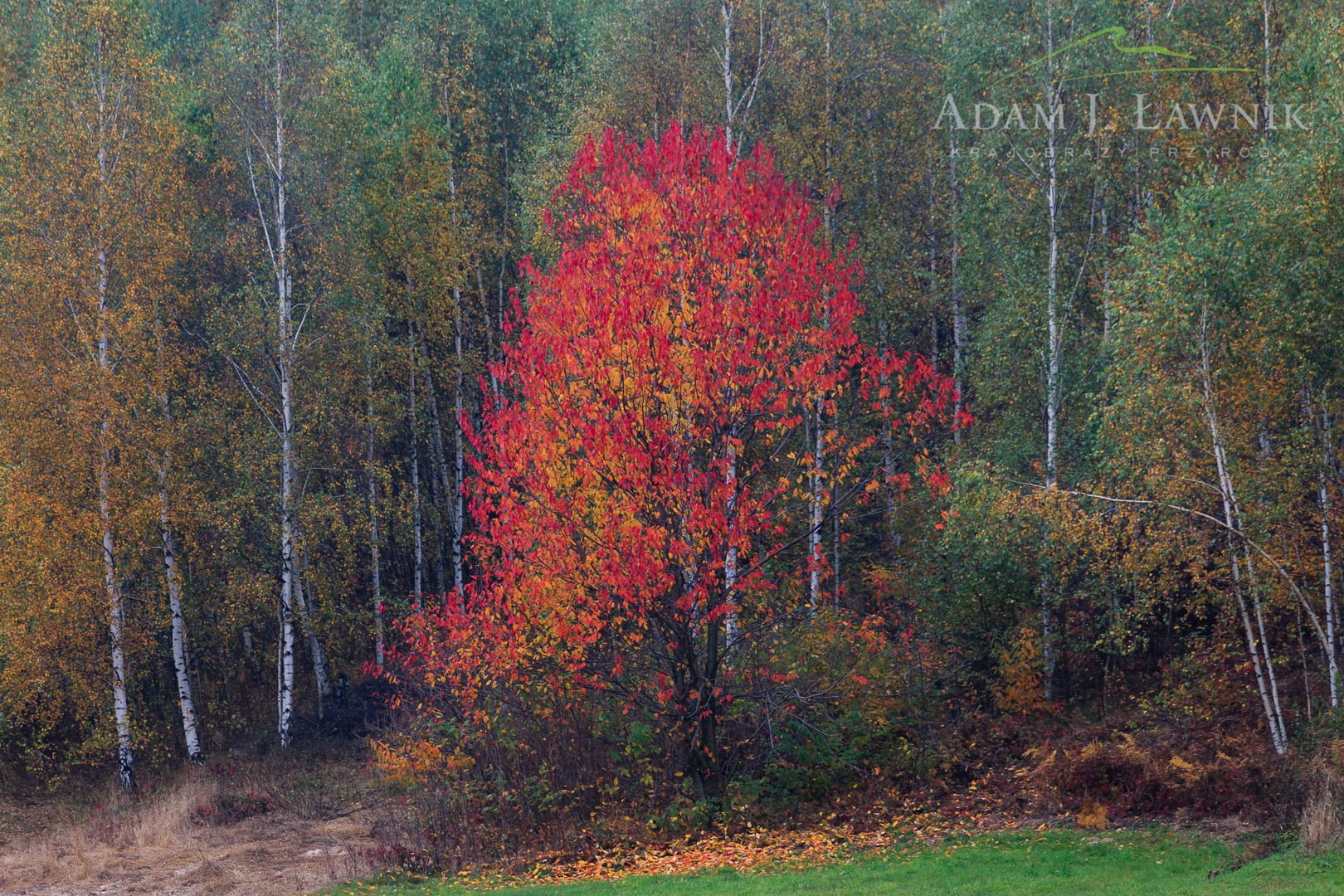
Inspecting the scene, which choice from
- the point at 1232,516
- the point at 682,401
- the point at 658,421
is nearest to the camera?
the point at 658,421

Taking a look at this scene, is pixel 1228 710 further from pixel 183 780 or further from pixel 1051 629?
pixel 183 780

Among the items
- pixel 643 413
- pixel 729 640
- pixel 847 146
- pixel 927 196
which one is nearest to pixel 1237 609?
pixel 729 640

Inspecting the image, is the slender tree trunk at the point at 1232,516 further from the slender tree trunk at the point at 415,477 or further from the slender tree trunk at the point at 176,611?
the slender tree trunk at the point at 176,611

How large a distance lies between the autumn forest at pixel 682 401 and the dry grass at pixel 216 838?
132cm

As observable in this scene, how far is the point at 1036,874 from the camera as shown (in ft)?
38.9

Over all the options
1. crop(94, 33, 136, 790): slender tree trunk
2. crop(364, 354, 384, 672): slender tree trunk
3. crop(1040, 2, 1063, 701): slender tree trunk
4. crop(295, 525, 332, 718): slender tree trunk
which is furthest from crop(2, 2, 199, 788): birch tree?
crop(1040, 2, 1063, 701): slender tree trunk

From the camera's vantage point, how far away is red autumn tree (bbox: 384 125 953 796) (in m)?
14.6

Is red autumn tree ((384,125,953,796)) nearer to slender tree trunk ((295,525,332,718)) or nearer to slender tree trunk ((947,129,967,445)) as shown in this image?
slender tree trunk ((295,525,332,718))

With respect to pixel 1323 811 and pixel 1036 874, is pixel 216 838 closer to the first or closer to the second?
pixel 1036 874

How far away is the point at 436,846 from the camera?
1606 cm

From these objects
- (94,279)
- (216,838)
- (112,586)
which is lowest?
(216,838)

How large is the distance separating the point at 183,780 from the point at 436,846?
10037 millimetres

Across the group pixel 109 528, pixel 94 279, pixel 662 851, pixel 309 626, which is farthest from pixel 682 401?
pixel 94 279

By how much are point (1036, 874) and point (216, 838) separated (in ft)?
46.7
